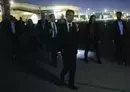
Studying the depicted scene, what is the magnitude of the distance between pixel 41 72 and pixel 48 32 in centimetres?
118

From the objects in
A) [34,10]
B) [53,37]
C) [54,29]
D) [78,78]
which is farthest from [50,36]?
[78,78]

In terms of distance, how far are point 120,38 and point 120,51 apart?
320 millimetres

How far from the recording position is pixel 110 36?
8.44 metres

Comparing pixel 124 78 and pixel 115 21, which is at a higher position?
pixel 115 21

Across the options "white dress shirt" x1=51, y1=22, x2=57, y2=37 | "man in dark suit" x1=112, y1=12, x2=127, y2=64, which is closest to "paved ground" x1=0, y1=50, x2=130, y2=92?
"man in dark suit" x1=112, y1=12, x2=127, y2=64

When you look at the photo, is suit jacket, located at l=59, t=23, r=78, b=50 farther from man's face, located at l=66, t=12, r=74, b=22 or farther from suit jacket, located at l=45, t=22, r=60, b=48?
suit jacket, located at l=45, t=22, r=60, b=48

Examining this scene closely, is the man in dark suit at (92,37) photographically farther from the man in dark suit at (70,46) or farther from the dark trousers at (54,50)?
the man in dark suit at (70,46)

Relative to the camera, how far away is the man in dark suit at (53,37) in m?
8.24

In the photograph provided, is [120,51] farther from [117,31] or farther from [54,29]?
[54,29]

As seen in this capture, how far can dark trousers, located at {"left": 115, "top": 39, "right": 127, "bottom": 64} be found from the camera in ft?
27.2

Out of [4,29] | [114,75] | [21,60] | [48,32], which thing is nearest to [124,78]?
[114,75]

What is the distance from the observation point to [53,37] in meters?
8.45

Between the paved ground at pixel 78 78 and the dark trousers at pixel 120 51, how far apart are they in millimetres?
343

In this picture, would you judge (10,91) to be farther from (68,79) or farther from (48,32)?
(48,32)
